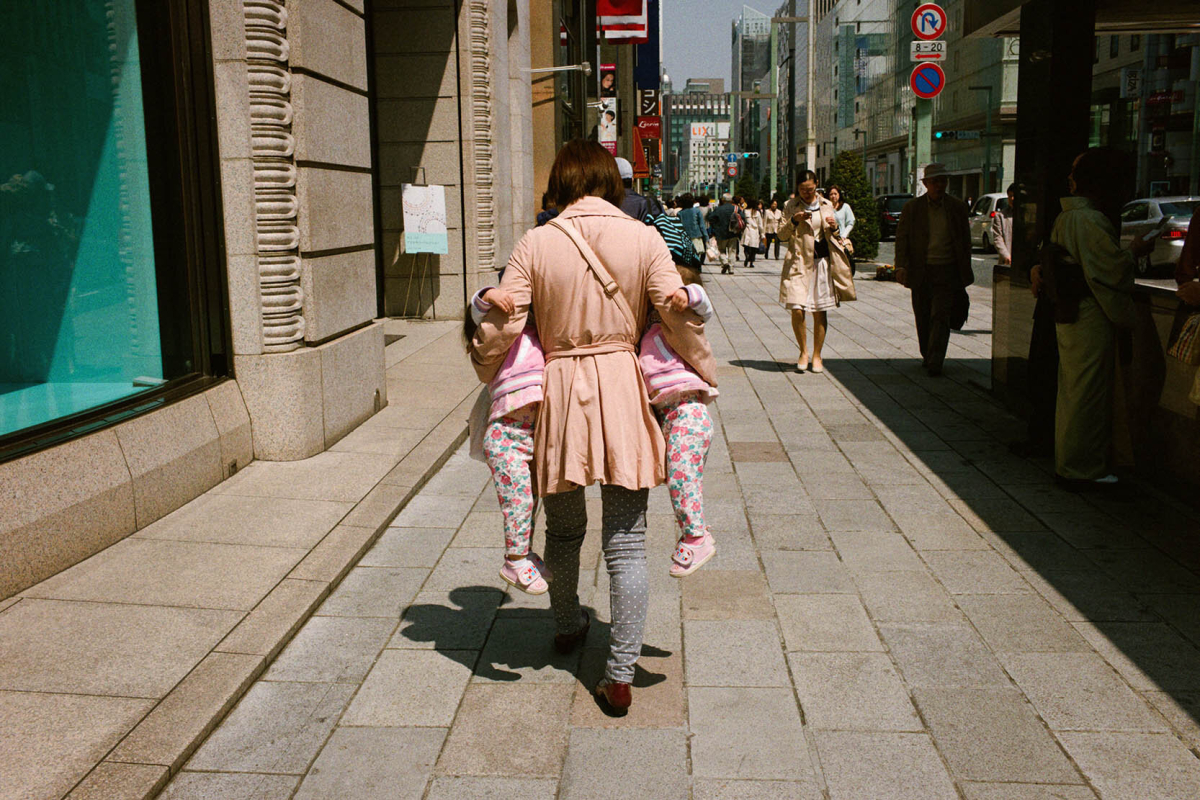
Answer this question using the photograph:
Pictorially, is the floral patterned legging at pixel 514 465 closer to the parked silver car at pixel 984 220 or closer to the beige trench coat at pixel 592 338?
the beige trench coat at pixel 592 338

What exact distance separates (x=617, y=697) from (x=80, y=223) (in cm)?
416

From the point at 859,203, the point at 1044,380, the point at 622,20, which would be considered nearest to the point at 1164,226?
the point at 859,203

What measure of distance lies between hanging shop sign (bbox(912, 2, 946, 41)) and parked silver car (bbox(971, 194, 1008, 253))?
16.9 m

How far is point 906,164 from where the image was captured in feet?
277

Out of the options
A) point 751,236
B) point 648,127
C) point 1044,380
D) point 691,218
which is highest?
point 648,127

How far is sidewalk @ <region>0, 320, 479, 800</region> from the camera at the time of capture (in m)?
3.46

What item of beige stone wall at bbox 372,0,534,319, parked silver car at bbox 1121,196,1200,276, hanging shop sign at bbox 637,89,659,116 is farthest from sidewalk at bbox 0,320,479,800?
hanging shop sign at bbox 637,89,659,116

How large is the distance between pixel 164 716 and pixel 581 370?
177 cm

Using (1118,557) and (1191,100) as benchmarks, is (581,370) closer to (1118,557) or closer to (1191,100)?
(1118,557)

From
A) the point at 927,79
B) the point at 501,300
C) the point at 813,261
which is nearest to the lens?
Result: the point at 501,300

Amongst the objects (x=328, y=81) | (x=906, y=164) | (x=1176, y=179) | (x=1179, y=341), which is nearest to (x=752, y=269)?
(x=1176, y=179)

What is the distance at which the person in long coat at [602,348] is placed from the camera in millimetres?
3707

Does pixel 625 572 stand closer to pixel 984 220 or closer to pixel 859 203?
pixel 859 203

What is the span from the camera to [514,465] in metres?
3.86
